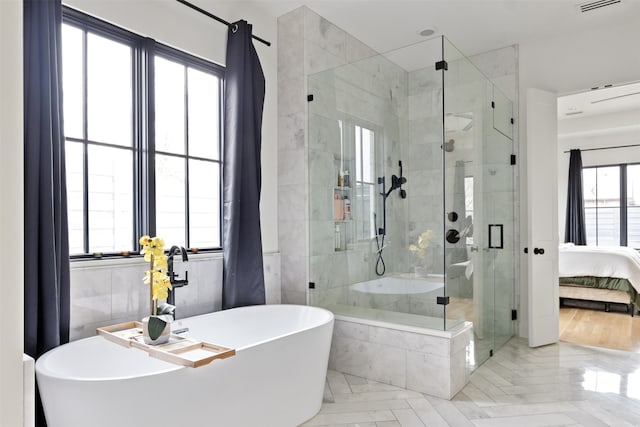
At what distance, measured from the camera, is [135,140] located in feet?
8.51

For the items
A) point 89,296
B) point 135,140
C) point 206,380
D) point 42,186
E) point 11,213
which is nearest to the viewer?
point 11,213

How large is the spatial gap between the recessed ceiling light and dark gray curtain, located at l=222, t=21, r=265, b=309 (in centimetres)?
168

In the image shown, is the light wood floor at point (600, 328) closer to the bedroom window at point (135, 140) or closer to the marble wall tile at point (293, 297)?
the marble wall tile at point (293, 297)

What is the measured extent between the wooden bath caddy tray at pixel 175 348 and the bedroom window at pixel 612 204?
7.71 meters

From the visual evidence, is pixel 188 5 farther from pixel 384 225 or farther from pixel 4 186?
pixel 4 186

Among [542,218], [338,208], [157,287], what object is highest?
[338,208]

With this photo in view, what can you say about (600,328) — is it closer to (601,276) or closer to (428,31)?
(601,276)

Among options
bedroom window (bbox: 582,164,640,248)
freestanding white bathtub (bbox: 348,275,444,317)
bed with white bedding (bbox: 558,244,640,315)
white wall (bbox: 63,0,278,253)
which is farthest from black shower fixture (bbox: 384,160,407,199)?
bedroom window (bbox: 582,164,640,248)

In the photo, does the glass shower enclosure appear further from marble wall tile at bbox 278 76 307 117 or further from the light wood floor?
the light wood floor

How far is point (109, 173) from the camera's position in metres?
2.48

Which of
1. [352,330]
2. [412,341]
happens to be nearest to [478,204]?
[412,341]

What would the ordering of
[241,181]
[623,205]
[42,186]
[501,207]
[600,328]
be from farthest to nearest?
[623,205] < [600,328] < [501,207] < [241,181] < [42,186]

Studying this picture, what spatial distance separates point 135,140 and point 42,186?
2.53 ft

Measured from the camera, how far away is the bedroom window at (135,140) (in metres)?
2.33
